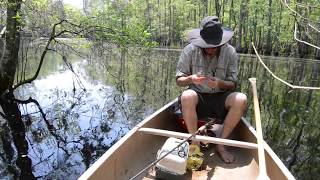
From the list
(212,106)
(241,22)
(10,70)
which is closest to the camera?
(212,106)

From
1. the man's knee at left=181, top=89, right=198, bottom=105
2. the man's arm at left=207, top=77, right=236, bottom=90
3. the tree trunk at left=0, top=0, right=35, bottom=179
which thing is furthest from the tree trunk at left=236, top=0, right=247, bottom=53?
the man's knee at left=181, top=89, right=198, bottom=105

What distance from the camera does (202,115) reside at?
4695mm

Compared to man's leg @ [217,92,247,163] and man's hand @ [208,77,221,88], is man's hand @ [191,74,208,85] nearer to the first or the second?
man's hand @ [208,77,221,88]

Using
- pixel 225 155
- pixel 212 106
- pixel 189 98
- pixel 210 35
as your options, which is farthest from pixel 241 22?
pixel 189 98

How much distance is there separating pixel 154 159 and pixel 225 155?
787 mm

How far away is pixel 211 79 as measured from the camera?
14.3 ft

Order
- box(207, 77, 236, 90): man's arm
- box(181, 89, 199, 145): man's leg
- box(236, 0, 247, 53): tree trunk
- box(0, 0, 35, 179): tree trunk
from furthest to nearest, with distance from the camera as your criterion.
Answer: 1. box(236, 0, 247, 53): tree trunk
2. box(0, 0, 35, 179): tree trunk
3. box(207, 77, 236, 90): man's arm
4. box(181, 89, 199, 145): man's leg

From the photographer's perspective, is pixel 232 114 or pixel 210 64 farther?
pixel 210 64

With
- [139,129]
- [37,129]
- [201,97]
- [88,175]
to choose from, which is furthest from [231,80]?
[37,129]

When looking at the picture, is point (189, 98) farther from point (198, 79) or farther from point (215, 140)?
point (215, 140)

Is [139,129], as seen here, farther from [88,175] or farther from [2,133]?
[2,133]

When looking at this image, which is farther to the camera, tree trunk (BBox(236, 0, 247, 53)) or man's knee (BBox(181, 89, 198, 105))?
tree trunk (BBox(236, 0, 247, 53))

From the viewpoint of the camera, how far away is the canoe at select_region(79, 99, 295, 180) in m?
3.27

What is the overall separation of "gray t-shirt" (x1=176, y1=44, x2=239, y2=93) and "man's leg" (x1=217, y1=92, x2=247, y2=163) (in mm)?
361
